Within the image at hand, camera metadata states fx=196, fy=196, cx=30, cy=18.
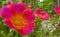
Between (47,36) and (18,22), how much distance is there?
189 millimetres

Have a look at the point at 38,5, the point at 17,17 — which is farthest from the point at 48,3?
the point at 17,17

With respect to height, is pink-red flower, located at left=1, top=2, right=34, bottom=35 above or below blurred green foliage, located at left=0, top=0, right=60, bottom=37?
above

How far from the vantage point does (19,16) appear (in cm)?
56

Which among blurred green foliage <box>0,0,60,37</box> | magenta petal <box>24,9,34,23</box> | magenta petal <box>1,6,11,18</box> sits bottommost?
blurred green foliage <box>0,0,60,37</box>

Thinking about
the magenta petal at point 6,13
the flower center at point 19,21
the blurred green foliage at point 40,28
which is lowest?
the blurred green foliage at point 40,28

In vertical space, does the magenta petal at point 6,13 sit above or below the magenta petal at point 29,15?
above

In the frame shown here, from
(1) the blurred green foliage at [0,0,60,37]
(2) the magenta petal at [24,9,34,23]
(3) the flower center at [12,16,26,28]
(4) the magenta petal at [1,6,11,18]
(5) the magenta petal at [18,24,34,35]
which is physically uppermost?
(4) the magenta petal at [1,6,11,18]

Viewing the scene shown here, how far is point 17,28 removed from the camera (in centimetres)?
51

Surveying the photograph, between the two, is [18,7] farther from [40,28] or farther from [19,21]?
[40,28]

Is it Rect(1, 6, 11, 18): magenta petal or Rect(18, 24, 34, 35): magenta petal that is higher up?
Rect(1, 6, 11, 18): magenta petal

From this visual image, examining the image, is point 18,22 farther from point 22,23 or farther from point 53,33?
point 53,33

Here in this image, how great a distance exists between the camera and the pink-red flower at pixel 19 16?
1.71 ft

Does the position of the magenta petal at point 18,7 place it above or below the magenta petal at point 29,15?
above

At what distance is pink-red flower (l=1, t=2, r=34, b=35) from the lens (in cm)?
52
